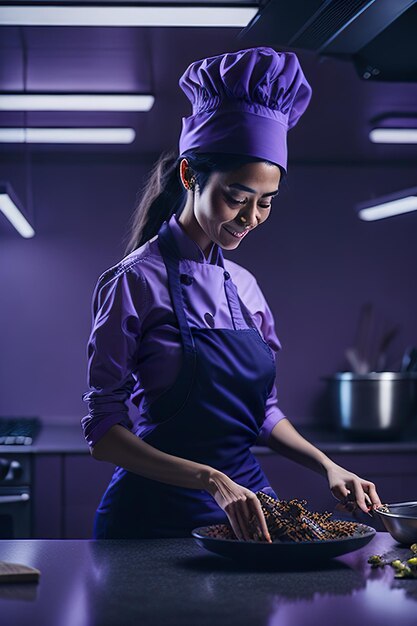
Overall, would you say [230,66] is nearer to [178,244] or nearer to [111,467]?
[178,244]

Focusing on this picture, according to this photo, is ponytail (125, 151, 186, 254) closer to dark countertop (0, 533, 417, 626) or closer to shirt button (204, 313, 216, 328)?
shirt button (204, 313, 216, 328)

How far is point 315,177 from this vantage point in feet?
13.0

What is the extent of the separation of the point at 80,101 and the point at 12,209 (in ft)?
1.34

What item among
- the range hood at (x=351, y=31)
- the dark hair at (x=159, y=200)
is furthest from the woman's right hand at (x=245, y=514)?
the range hood at (x=351, y=31)

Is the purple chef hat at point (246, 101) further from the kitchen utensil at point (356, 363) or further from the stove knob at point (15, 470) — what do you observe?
the kitchen utensil at point (356, 363)

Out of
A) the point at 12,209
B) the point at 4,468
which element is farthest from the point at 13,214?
the point at 4,468

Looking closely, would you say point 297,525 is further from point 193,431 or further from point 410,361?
point 410,361

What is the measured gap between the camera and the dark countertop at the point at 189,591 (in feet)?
3.59

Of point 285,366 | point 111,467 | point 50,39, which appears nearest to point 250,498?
point 50,39

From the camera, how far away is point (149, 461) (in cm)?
150

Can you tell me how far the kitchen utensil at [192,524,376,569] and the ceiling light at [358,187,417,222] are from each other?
1788mm

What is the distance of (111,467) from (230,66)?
193 cm

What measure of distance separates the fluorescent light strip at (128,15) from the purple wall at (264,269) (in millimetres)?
2179

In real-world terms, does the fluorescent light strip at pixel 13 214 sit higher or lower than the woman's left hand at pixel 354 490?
higher
